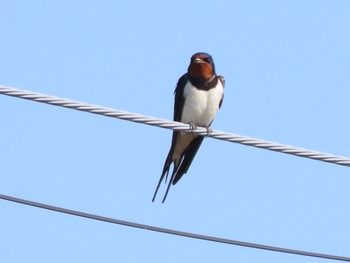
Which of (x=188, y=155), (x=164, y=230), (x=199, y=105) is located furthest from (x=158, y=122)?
(x=188, y=155)

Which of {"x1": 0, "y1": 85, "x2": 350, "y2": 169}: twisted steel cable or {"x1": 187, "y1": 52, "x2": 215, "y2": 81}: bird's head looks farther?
{"x1": 187, "y1": 52, "x2": 215, "y2": 81}: bird's head

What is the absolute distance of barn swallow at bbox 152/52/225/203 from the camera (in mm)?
7660

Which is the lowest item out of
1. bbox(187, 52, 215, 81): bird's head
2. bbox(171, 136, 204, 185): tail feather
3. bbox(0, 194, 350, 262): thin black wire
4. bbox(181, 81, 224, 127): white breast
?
bbox(0, 194, 350, 262): thin black wire

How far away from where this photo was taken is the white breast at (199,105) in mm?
7637

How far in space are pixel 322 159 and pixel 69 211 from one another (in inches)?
52.2

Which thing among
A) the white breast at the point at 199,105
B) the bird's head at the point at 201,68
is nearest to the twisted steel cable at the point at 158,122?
the white breast at the point at 199,105

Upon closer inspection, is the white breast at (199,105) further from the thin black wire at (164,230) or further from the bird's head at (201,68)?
the thin black wire at (164,230)

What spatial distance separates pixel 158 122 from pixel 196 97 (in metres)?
2.32

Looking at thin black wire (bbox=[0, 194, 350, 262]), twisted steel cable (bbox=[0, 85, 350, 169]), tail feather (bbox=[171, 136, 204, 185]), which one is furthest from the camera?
tail feather (bbox=[171, 136, 204, 185])

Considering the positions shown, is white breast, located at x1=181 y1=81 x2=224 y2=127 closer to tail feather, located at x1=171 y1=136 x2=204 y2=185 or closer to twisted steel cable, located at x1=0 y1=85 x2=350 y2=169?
tail feather, located at x1=171 y1=136 x2=204 y2=185


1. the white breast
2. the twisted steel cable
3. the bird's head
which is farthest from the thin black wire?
the bird's head

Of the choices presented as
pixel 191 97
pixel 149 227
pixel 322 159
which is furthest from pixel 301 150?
pixel 191 97

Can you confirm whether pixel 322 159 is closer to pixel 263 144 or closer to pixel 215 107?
pixel 263 144

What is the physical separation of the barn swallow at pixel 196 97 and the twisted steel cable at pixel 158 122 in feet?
6.67
